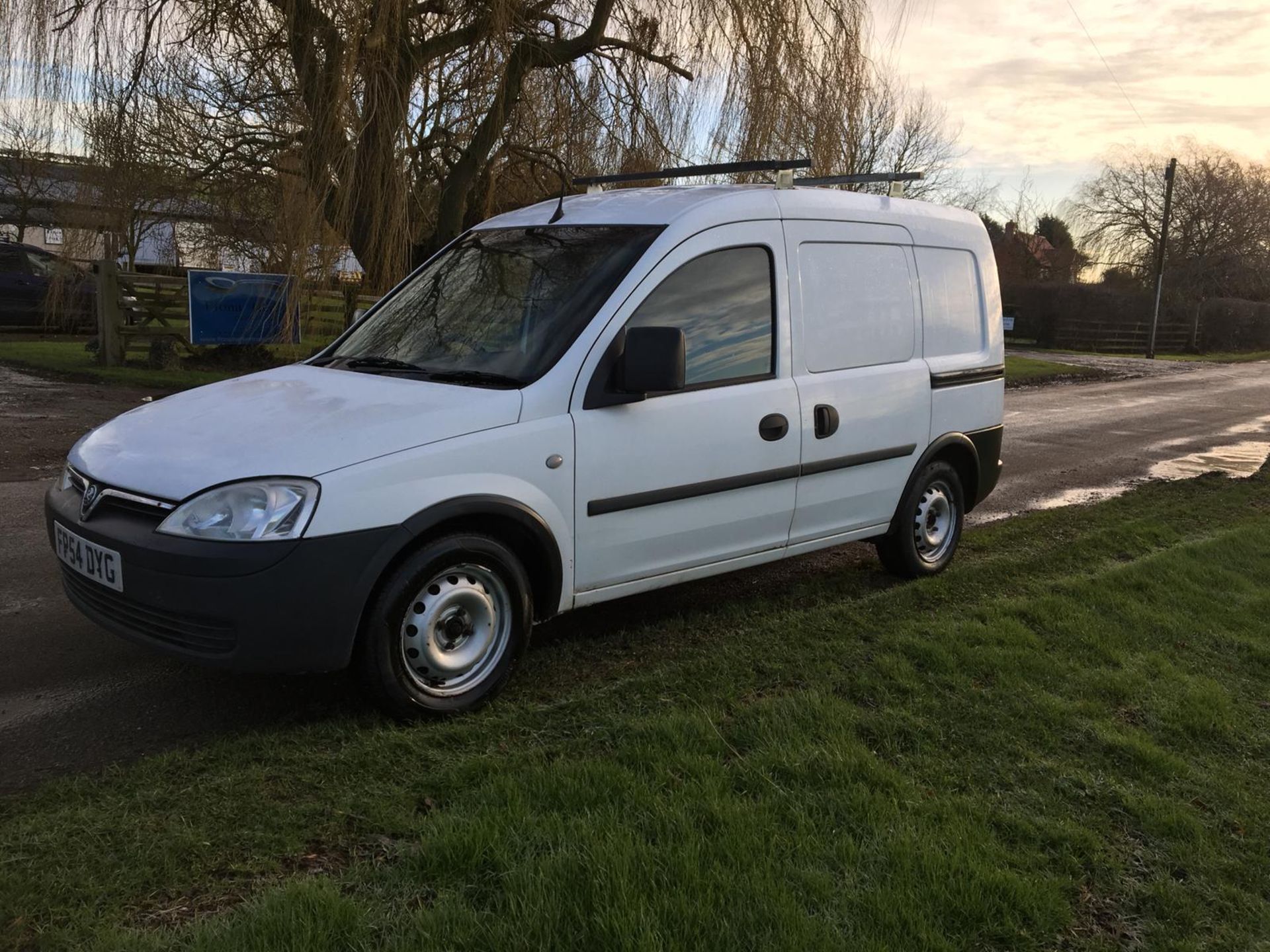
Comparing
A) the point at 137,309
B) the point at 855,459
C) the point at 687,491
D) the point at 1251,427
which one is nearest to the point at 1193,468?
the point at 1251,427

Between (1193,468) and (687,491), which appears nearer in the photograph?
(687,491)

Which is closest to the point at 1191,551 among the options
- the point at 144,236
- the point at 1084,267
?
the point at 144,236

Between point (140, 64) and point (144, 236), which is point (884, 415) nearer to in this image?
point (140, 64)

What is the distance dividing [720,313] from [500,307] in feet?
3.28

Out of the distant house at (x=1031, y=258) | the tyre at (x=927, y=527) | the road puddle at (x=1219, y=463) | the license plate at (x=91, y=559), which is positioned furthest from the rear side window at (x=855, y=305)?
the distant house at (x=1031, y=258)

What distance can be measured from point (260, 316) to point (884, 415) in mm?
8098

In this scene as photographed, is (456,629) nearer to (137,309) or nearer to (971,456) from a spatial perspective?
(971,456)

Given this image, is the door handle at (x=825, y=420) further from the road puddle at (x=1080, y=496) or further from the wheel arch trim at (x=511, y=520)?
the road puddle at (x=1080, y=496)

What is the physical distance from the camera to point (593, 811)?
3119 mm

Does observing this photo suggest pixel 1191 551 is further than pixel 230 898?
Yes

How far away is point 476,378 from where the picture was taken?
425cm

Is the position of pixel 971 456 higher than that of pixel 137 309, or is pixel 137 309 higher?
pixel 137 309

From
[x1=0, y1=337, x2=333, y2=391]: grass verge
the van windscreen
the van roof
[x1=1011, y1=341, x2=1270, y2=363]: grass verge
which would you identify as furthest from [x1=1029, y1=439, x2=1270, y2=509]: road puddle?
[x1=1011, y1=341, x2=1270, y2=363]: grass verge

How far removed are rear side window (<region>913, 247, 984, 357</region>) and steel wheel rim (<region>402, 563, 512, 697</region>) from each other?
314 cm
